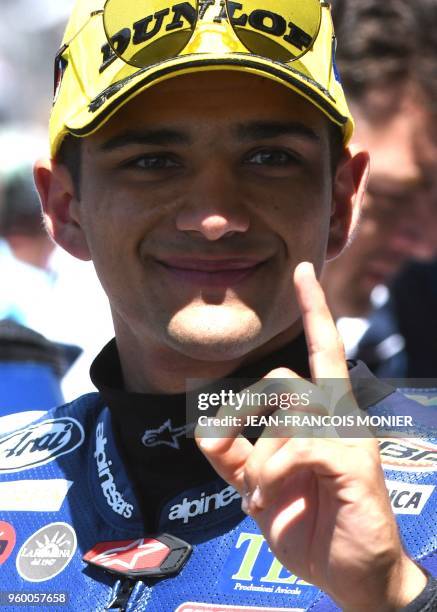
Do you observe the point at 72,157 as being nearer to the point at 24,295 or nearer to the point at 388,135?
the point at 388,135

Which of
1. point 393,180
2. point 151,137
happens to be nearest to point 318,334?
point 151,137

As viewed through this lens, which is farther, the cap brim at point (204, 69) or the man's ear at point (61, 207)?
the man's ear at point (61, 207)

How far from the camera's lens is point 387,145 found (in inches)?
169

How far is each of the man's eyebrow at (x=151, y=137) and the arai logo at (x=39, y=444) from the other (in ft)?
2.37

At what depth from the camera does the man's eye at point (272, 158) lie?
96.0 inches

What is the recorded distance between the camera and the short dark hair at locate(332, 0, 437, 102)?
4375 mm

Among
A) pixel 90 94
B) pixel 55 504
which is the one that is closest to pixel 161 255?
pixel 90 94

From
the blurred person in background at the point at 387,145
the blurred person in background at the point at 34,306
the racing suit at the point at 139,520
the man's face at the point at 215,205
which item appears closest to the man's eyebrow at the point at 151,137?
the man's face at the point at 215,205

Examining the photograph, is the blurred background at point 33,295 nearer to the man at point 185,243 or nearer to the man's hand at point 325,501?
the man at point 185,243

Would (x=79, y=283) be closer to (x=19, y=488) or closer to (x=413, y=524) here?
(x=19, y=488)

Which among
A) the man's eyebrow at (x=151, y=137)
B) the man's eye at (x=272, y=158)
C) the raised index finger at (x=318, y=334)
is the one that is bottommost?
the raised index finger at (x=318, y=334)

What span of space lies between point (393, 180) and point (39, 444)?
6.17 ft

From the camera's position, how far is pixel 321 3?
2.71 metres

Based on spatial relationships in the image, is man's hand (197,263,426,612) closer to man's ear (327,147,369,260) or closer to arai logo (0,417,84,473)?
man's ear (327,147,369,260)
